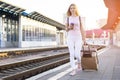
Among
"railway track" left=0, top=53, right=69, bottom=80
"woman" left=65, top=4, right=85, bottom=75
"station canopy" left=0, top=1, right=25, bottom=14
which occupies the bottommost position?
"railway track" left=0, top=53, right=69, bottom=80

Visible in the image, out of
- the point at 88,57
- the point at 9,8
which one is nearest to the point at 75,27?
the point at 88,57

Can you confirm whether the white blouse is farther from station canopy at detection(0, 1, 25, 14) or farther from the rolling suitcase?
station canopy at detection(0, 1, 25, 14)

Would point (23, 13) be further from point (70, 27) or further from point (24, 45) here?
point (70, 27)

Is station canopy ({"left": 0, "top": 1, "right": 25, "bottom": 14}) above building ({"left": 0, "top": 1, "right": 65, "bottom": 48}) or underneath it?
above

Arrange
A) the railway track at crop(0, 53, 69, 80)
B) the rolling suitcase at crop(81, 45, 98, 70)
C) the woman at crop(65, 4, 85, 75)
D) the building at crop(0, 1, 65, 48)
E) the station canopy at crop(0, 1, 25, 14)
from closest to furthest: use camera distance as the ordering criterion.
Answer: the woman at crop(65, 4, 85, 75)
the rolling suitcase at crop(81, 45, 98, 70)
the railway track at crop(0, 53, 69, 80)
the station canopy at crop(0, 1, 25, 14)
the building at crop(0, 1, 65, 48)

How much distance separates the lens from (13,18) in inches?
1770

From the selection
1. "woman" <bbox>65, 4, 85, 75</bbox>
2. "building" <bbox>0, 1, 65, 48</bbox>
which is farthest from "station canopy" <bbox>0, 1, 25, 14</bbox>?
"woman" <bbox>65, 4, 85, 75</bbox>

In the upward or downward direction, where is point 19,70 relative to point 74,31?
downward

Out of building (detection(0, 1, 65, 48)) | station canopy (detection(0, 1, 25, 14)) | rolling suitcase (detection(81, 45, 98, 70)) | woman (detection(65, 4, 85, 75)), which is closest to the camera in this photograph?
woman (detection(65, 4, 85, 75))

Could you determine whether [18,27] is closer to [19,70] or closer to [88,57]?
[19,70]

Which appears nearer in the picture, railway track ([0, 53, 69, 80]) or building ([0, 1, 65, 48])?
railway track ([0, 53, 69, 80])

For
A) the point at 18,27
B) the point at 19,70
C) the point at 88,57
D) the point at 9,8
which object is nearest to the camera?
the point at 88,57

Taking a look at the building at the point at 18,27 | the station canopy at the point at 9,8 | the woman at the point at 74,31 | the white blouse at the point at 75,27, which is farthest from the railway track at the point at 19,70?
the building at the point at 18,27

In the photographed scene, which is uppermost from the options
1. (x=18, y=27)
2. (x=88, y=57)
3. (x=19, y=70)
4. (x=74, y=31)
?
(x=18, y=27)
